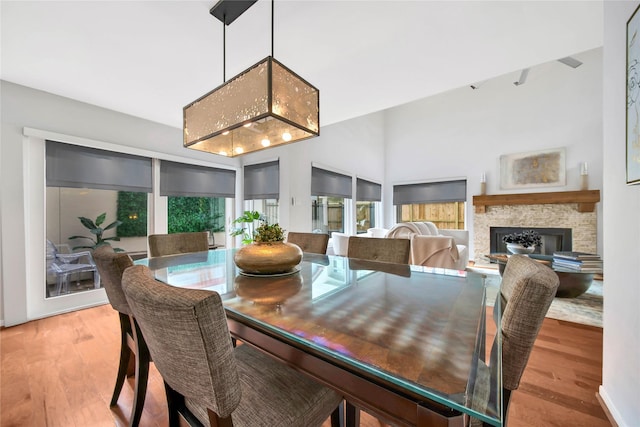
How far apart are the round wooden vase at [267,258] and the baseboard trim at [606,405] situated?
69.3 inches

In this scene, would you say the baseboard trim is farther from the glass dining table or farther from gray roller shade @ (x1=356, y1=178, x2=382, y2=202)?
gray roller shade @ (x1=356, y1=178, x2=382, y2=202)

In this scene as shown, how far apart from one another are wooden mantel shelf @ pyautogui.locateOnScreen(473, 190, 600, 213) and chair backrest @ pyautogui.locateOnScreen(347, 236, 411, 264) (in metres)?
4.36

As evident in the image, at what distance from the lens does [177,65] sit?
6.80ft

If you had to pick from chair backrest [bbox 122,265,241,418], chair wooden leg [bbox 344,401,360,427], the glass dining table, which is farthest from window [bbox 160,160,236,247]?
chair wooden leg [bbox 344,401,360,427]

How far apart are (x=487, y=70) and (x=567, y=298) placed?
2.81m

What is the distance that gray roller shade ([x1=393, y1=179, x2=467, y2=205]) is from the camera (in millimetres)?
5672

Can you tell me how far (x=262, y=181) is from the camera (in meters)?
3.99

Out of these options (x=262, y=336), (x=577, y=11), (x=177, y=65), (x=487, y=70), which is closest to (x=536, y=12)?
(x=577, y=11)

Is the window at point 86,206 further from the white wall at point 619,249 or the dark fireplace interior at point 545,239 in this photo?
the dark fireplace interior at point 545,239

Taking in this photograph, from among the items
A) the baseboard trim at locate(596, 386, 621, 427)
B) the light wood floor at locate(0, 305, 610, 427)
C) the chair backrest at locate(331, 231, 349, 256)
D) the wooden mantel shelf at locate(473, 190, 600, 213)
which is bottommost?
the light wood floor at locate(0, 305, 610, 427)

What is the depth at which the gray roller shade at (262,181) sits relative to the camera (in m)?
3.83

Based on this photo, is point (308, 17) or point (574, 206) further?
point (574, 206)

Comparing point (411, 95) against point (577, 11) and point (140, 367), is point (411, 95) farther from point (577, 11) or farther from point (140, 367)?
point (140, 367)

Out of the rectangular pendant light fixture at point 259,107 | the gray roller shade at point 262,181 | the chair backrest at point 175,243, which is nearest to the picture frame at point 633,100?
the rectangular pendant light fixture at point 259,107
